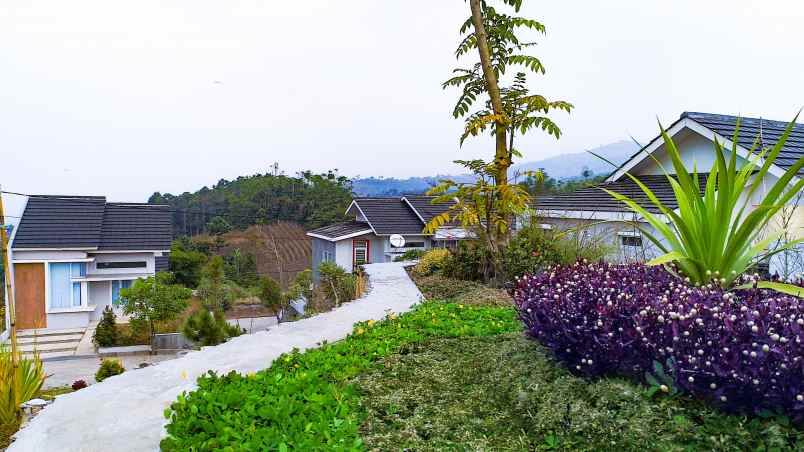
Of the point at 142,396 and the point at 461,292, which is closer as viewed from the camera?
the point at 142,396

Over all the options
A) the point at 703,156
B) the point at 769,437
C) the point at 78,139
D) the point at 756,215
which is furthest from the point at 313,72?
the point at 769,437

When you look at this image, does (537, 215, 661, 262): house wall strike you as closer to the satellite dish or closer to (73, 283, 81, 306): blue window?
the satellite dish

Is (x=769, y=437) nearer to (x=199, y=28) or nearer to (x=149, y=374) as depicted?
(x=149, y=374)

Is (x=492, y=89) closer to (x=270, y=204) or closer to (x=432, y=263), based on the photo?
(x=432, y=263)

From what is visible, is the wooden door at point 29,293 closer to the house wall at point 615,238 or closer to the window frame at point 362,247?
the window frame at point 362,247

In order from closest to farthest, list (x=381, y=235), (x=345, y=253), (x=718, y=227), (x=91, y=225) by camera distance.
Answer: (x=718, y=227) → (x=91, y=225) → (x=381, y=235) → (x=345, y=253)

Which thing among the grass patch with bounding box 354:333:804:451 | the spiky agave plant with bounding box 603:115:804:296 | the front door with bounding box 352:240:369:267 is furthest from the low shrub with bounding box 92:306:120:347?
the spiky agave plant with bounding box 603:115:804:296

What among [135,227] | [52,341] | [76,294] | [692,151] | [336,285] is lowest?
[52,341]

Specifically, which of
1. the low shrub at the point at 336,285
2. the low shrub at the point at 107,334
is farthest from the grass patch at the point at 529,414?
the low shrub at the point at 107,334

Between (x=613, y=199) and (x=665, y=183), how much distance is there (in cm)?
108

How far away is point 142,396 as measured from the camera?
3746mm

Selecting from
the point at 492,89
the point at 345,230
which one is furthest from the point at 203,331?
the point at 492,89

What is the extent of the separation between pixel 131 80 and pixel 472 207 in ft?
36.9

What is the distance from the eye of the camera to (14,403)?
4051mm
